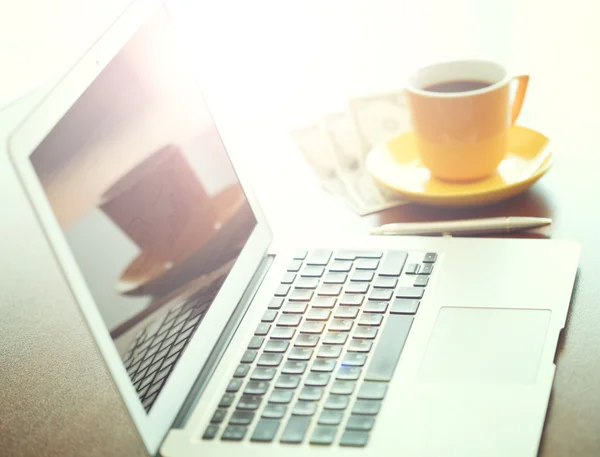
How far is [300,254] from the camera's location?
29.8 inches

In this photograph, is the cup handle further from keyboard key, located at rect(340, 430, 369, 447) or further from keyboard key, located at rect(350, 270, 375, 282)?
keyboard key, located at rect(340, 430, 369, 447)

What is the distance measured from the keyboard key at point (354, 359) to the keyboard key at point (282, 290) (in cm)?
12

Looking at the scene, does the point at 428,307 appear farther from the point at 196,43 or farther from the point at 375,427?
the point at 196,43

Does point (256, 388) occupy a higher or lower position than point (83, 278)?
lower

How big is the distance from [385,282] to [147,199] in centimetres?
23

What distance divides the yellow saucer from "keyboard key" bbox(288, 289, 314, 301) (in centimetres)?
18

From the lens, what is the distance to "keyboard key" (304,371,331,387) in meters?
0.58

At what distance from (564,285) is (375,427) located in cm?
23

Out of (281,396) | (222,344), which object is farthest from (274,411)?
(222,344)

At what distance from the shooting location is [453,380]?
566 millimetres

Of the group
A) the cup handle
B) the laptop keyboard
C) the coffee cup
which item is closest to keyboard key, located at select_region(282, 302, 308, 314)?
the laptop keyboard

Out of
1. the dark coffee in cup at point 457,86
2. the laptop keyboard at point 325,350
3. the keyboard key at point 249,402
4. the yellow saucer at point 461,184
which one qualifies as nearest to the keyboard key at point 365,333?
the laptop keyboard at point 325,350

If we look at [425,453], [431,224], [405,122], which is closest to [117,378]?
[425,453]

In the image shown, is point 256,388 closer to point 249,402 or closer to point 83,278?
point 249,402
